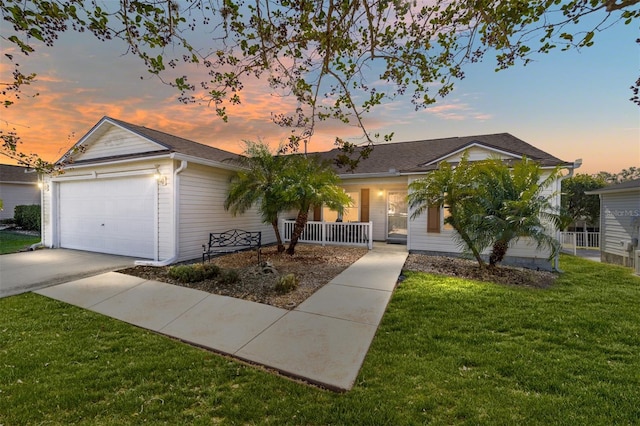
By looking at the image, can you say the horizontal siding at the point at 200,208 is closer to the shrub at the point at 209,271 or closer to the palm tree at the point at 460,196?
the shrub at the point at 209,271

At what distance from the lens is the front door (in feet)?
38.9

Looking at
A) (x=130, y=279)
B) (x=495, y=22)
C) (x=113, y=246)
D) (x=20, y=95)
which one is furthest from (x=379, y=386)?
(x=113, y=246)

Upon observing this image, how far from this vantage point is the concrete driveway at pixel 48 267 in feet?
19.6

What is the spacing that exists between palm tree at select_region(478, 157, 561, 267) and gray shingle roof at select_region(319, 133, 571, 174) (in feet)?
7.34

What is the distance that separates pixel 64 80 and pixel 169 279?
452 centimetres

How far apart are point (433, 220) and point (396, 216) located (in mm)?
2636

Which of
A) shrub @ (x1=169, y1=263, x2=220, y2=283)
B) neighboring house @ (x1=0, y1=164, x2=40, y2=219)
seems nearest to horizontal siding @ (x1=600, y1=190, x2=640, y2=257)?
shrub @ (x1=169, y1=263, x2=220, y2=283)

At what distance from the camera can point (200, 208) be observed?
28.8 feet

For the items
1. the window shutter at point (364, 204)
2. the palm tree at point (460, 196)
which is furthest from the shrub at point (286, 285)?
the window shutter at point (364, 204)

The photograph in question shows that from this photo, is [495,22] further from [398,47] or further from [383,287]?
[383,287]

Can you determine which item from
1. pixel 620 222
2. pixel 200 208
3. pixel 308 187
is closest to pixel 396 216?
pixel 308 187

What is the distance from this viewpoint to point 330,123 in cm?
429

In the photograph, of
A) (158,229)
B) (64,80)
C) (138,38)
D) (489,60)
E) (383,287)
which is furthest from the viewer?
(158,229)

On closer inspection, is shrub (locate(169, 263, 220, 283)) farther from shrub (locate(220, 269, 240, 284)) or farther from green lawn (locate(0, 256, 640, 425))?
green lawn (locate(0, 256, 640, 425))
